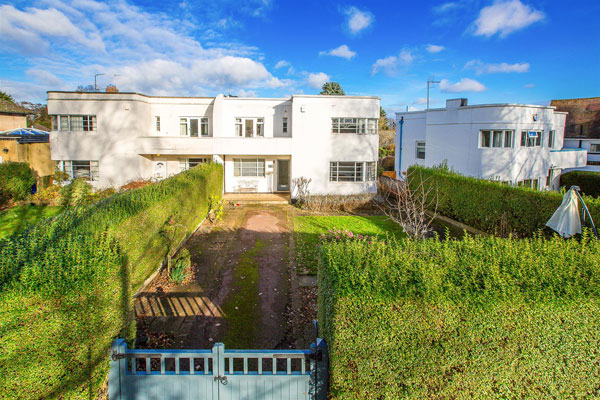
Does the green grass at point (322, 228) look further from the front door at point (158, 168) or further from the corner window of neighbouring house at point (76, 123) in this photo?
the corner window of neighbouring house at point (76, 123)

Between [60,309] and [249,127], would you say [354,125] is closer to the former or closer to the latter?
[249,127]

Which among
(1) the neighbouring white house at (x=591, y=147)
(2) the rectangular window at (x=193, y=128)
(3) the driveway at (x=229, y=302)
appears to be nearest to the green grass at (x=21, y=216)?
(3) the driveway at (x=229, y=302)

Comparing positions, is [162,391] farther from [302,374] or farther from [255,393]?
[302,374]

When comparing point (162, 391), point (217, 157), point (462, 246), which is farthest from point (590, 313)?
point (217, 157)

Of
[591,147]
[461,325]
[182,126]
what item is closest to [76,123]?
[182,126]

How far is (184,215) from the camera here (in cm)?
1264

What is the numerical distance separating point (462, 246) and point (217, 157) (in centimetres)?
1990

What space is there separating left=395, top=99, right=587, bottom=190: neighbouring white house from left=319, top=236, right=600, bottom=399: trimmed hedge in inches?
748

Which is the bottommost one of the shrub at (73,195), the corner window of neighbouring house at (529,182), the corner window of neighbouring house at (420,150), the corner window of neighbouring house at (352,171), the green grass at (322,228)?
the green grass at (322,228)

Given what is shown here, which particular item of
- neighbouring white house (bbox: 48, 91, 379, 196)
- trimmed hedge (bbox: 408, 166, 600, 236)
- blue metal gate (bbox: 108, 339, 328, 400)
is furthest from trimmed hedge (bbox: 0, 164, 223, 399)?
neighbouring white house (bbox: 48, 91, 379, 196)

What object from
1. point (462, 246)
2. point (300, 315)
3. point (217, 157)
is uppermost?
point (217, 157)

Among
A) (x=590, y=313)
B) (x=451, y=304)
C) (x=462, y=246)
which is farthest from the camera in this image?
(x=462, y=246)

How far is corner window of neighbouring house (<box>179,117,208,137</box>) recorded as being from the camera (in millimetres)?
24656

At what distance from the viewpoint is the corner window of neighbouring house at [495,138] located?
22.1 metres
